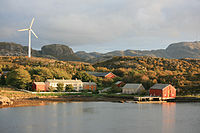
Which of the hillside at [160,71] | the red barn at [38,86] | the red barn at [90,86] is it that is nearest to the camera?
the red barn at [38,86]

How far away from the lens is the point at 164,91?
69562 mm

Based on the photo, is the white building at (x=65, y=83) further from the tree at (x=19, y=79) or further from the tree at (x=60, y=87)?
the tree at (x=19, y=79)

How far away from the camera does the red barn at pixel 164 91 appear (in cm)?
6950

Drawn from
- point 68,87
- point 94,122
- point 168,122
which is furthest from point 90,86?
point 168,122

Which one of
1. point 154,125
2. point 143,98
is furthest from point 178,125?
point 143,98

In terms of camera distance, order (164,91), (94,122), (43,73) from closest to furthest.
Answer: (94,122) → (164,91) → (43,73)

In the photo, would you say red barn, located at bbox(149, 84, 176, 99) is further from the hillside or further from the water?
the water

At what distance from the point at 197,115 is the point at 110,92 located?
36251mm

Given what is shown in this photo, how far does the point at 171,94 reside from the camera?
232ft

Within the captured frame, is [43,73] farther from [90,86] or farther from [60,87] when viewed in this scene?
[90,86]

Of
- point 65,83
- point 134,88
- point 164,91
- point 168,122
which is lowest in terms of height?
point 168,122

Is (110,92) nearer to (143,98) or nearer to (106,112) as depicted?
(143,98)

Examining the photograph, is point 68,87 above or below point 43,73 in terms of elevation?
below

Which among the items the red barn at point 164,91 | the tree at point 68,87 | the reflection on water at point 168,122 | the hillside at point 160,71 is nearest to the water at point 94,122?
the reflection on water at point 168,122
